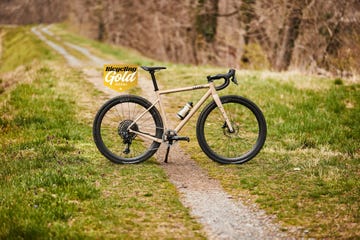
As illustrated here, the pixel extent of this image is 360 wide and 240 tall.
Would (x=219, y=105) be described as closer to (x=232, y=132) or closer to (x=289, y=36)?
A: (x=232, y=132)

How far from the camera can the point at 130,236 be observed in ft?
15.5

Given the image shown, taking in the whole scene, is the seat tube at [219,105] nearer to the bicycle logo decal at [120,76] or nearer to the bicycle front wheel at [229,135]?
the bicycle front wheel at [229,135]

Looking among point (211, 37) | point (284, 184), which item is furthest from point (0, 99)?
point (211, 37)

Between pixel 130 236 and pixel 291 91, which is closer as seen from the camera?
pixel 130 236

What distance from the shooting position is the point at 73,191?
5.67 m

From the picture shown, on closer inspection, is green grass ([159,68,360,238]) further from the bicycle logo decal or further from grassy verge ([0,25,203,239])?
the bicycle logo decal

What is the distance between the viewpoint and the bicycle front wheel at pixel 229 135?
7012mm

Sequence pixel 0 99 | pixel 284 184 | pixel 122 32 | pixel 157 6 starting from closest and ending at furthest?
pixel 284 184, pixel 0 99, pixel 157 6, pixel 122 32

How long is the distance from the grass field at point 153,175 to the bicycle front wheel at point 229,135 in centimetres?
19

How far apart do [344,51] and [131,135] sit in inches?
442

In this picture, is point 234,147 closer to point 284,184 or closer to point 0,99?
point 284,184

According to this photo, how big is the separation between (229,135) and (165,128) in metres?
0.88

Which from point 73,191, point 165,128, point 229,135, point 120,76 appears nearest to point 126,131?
point 165,128

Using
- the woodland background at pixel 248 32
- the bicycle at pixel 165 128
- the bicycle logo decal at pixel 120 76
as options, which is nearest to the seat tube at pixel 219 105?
the bicycle at pixel 165 128
